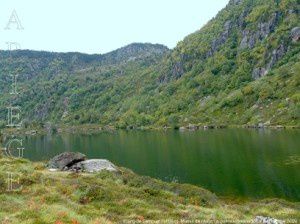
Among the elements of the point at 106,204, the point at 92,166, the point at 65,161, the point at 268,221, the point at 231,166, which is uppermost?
the point at 65,161

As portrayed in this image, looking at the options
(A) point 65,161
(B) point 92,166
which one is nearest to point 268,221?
(B) point 92,166

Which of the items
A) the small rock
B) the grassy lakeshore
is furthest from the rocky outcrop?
the small rock

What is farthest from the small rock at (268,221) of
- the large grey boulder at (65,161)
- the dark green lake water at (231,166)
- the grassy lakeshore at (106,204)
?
the large grey boulder at (65,161)

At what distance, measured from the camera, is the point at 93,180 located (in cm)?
4472

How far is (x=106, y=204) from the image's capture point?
32.6 m

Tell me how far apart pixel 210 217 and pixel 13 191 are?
15.4 meters

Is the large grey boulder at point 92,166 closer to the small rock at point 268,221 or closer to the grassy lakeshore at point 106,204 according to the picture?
the grassy lakeshore at point 106,204

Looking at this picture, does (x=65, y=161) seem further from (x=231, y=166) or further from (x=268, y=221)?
(x=231, y=166)

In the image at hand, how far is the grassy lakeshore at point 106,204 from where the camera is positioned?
81.4 ft

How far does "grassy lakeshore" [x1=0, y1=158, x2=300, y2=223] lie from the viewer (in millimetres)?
24797

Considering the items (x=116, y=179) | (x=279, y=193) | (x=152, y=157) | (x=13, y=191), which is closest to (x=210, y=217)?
(x=13, y=191)

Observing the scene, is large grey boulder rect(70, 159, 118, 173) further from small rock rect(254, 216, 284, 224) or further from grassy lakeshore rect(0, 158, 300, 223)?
small rock rect(254, 216, 284, 224)

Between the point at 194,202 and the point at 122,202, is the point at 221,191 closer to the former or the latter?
the point at 194,202

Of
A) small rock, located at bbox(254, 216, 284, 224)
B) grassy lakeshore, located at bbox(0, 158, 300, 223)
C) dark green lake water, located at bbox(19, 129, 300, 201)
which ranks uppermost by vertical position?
grassy lakeshore, located at bbox(0, 158, 300, 223)
